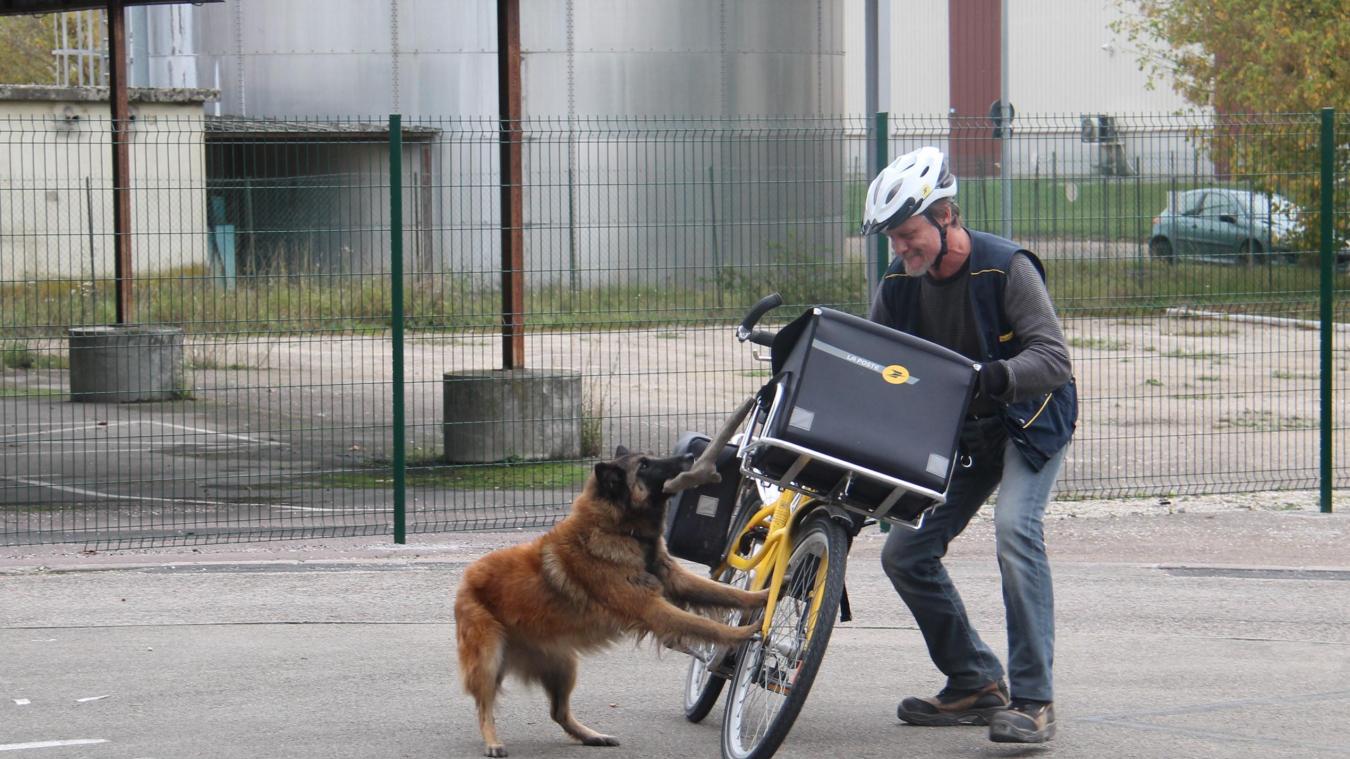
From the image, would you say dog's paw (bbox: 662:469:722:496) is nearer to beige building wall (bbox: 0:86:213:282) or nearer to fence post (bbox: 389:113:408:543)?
fence post (bbox: 389:113:408:543)

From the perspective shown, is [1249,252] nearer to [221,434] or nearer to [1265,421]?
[1265,421]

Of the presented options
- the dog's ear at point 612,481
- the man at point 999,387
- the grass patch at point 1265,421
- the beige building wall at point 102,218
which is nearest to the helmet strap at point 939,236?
the man at point 999,387

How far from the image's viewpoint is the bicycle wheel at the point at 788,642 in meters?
5.07

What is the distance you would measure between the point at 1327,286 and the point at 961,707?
5757 millimetres

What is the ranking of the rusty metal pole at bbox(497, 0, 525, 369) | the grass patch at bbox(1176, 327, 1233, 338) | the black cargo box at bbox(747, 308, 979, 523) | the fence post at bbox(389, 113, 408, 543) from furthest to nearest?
the grass patch at bbox(1176, 327, 1233, 338) < the rusty metal pole at bbox(497, 0, 525, 369) < the fence post at bbox(389, 113, 408, 543) < the black cargo box at bbox(747, 308, 979, 523)

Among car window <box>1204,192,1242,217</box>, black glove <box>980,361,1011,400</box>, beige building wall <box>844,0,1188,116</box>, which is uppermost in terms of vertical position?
beige building wall <box>844,0,1188,116</box>

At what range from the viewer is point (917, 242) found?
5379 mm

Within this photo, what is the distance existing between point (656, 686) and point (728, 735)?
1.41m

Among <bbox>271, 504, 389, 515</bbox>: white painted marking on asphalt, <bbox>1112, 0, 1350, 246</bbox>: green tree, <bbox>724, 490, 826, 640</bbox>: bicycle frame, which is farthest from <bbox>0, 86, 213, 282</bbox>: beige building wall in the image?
<bbox>1112, 0, 1350, 246</bbox>: green tree

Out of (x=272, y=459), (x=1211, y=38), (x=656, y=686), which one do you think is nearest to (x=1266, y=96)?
(x=1211, y=38)

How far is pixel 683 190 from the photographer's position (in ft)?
33.4

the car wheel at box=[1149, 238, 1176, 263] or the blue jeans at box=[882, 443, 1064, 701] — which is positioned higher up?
the car wheel at box=[1149, 238, 1176, 263]

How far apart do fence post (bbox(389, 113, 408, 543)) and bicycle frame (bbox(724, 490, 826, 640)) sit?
163 inches

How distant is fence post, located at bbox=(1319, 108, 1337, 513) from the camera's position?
10266 mm
